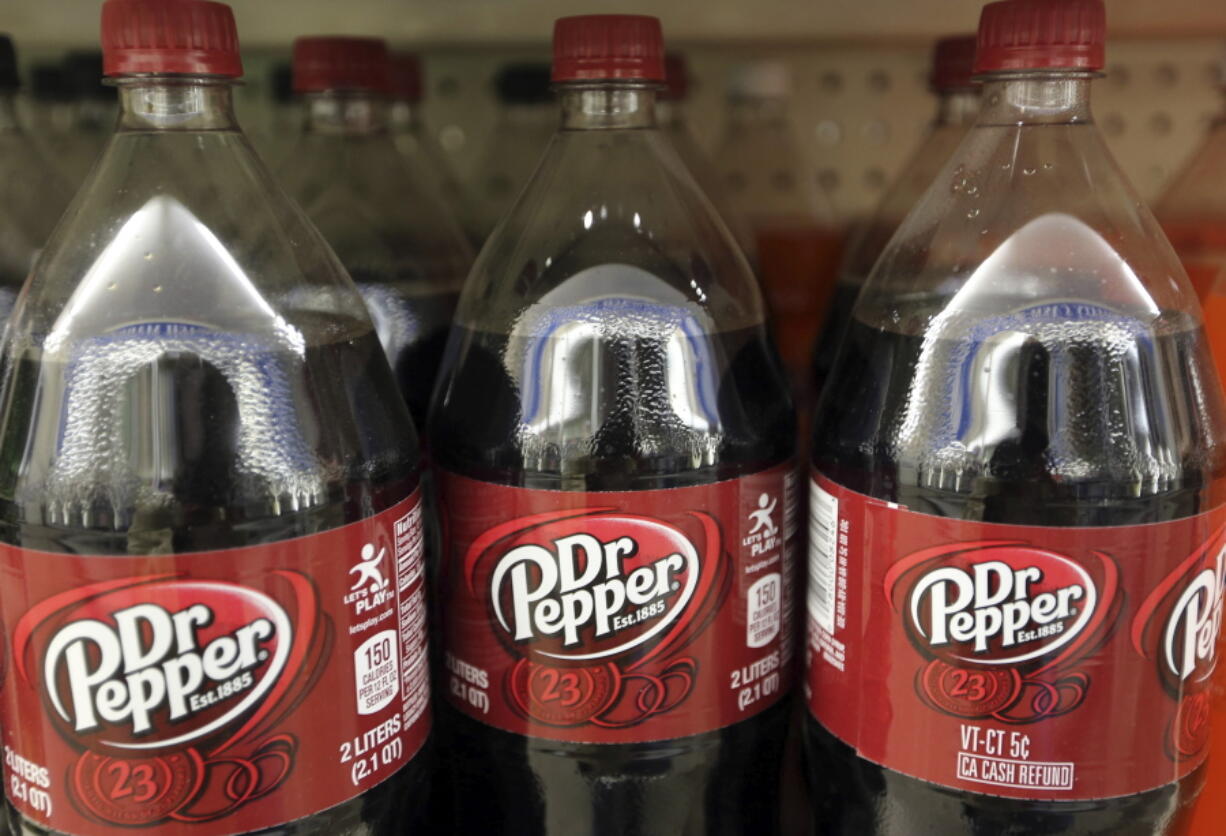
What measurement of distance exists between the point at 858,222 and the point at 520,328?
23.9 inches

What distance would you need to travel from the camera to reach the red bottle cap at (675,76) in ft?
3.98

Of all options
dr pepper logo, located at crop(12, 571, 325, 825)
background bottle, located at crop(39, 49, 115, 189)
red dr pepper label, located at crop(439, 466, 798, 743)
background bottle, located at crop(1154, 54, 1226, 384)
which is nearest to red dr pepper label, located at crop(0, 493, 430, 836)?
dr pepper logo, located at crop(12, 571, 325, 825)

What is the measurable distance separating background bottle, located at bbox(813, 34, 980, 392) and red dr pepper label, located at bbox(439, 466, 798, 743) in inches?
12.2

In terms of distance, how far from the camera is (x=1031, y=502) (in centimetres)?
81

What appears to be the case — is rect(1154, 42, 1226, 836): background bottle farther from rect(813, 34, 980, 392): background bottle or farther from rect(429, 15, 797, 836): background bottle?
rect(429, 15, 797, 836): background bottle

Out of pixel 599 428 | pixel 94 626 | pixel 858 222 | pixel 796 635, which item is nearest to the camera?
pixel 94 626

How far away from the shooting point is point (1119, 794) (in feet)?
2.77

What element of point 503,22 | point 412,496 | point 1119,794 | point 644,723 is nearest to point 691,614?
point 644,723

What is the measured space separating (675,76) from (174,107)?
0.57 metres

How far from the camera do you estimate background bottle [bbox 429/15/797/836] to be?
0.87 m

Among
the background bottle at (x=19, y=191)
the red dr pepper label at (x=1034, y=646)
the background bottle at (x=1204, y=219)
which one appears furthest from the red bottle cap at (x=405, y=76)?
the background bottle at (x=1204, y=219)

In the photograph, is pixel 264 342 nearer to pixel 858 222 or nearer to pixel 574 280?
pixel 574 280

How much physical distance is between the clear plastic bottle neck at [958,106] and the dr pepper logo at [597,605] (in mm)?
581

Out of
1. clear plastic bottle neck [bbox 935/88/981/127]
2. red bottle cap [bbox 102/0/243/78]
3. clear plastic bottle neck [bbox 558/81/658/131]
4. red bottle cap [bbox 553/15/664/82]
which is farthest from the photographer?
clear plastic bottle neck [bbox 935/88/981/127]
